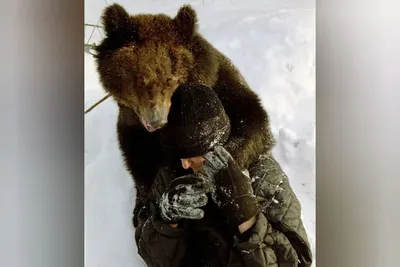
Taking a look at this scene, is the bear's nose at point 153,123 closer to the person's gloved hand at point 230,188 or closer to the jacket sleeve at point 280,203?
the person's gloved hand at point 230,188

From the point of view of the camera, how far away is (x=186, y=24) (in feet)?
3.57

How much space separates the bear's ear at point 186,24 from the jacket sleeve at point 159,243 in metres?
0.40

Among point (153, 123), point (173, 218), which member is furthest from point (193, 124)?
point (173, 218)

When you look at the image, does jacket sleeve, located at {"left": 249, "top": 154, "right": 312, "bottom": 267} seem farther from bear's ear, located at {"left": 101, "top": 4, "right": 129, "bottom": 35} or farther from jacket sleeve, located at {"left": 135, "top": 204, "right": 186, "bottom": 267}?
bear's ear, located at {"left": 101, "top": 4, "right": 129, "bottom": 35}

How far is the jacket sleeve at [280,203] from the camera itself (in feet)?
3.46

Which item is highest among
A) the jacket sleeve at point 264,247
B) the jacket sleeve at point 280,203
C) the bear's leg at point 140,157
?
the bear's leg at point 140,157

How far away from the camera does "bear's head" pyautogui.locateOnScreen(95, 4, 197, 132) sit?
1.07 m

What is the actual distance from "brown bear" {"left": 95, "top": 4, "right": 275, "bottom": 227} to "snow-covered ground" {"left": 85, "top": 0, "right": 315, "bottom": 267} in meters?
0.02

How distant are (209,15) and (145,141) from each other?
0.33 m

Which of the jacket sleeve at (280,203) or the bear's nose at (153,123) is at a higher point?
the bear's nose at (153,123)

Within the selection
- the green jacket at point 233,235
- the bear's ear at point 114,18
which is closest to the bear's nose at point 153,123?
the green jacket at point 233,235

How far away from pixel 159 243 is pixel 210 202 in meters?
0.15

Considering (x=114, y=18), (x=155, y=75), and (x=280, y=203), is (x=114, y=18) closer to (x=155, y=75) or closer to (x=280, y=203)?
(x=155, y=75)
